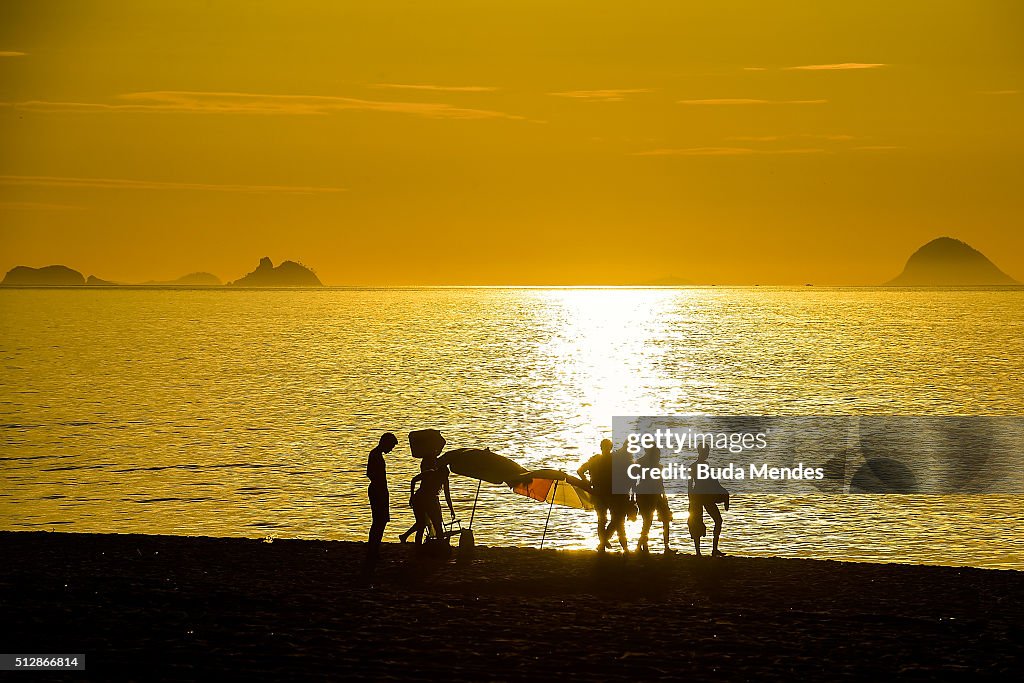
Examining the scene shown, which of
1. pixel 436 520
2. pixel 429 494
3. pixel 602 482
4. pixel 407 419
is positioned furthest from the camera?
pixel 407 419

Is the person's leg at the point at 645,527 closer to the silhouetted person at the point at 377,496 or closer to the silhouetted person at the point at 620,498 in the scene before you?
the silhouetted person at the point at 620,498

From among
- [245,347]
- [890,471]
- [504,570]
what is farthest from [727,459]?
[245,347]

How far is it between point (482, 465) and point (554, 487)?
1805 mm

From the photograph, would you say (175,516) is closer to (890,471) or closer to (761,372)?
(890,471)

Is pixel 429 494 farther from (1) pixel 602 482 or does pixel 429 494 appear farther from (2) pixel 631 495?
(2) pixel 631 495

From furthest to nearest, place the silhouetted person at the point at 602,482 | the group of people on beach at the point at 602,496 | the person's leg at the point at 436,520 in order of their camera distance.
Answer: the silhouetted person at the point at 602,482 → the person's leg at the point at 436,520 → the group of people on beach at the point at 602,496

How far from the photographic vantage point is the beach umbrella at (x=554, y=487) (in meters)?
20.5

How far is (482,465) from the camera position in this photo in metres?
20.3

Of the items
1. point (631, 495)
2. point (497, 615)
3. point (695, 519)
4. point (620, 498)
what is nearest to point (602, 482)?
point (620, 498)

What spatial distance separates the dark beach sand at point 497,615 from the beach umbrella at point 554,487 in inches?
44.5

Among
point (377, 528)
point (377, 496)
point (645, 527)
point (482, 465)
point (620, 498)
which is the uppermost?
point (482, 465)

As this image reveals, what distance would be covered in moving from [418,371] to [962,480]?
72.1 metres

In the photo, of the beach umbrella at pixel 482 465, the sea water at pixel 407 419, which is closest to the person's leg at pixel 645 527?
the beach umbrella at pixel 482 465

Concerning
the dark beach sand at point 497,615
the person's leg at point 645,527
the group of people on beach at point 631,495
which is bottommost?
the dark beach sand at point 497,615
